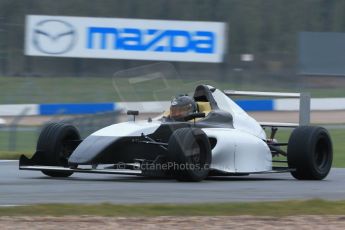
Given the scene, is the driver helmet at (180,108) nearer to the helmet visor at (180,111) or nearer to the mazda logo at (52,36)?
the helmet visor at (180,111)

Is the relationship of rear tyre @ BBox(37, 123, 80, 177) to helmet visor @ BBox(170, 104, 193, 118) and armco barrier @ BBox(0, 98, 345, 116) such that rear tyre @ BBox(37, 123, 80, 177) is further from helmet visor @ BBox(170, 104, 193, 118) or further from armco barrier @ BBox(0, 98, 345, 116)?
armco barrier @ BBox(0, 98, 345, 116)

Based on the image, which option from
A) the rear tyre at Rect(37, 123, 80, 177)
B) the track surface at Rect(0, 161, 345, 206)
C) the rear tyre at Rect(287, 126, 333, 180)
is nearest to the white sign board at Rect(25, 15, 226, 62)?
the track surface at Rect(0, 161, 345, 206)

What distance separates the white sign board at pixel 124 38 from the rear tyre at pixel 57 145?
2612 cm

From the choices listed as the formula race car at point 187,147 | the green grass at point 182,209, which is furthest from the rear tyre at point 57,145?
the green grass at point 182,209

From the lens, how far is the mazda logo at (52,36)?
3916 cm

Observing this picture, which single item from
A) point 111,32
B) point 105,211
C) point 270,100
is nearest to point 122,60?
point 111,32

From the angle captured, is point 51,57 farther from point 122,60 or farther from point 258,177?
point 258,177

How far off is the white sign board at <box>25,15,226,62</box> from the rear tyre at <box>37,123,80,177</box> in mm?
26121

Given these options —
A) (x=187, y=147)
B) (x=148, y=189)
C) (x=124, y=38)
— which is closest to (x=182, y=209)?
(x=148, y=189)

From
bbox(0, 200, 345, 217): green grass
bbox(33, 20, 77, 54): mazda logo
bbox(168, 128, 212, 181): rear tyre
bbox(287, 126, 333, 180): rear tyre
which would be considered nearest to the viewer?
bbox(0, 200, 345, 217): green grass

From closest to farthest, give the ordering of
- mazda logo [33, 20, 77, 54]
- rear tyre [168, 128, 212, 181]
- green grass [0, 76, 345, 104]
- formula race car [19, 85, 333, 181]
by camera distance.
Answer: rear tyre [168, 128, 212, 181] → formula race car [19, 85, 333, 181] → green grass [0, 76, 345, 104] → mazda logo [33, 20, 77, 54]

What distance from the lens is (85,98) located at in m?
34.8

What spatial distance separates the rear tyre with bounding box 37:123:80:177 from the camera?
515 inches

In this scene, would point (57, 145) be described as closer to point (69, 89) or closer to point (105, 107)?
point (105, 107)
